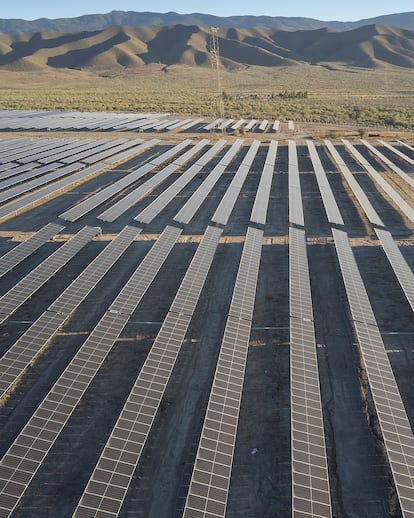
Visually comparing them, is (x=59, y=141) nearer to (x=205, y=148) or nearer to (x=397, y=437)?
(x=205, y=148)

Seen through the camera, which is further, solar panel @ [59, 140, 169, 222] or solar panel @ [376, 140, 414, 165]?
solar panel @ [376, 140, 414, 165]

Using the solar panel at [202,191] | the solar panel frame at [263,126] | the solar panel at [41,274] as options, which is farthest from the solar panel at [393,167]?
the solar panel at [41,274]

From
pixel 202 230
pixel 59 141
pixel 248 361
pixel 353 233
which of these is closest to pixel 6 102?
pixel 59 141

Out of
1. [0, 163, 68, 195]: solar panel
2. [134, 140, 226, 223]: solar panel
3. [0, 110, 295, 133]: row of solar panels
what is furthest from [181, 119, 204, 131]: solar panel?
[0, 163, 68, 195]: solar panel

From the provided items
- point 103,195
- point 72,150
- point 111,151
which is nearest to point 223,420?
point 103,195

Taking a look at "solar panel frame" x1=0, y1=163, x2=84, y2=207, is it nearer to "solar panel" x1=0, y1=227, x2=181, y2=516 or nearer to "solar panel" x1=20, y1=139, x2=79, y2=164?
"solar panel" x1=20, y1=139, x2=79, y2=164
